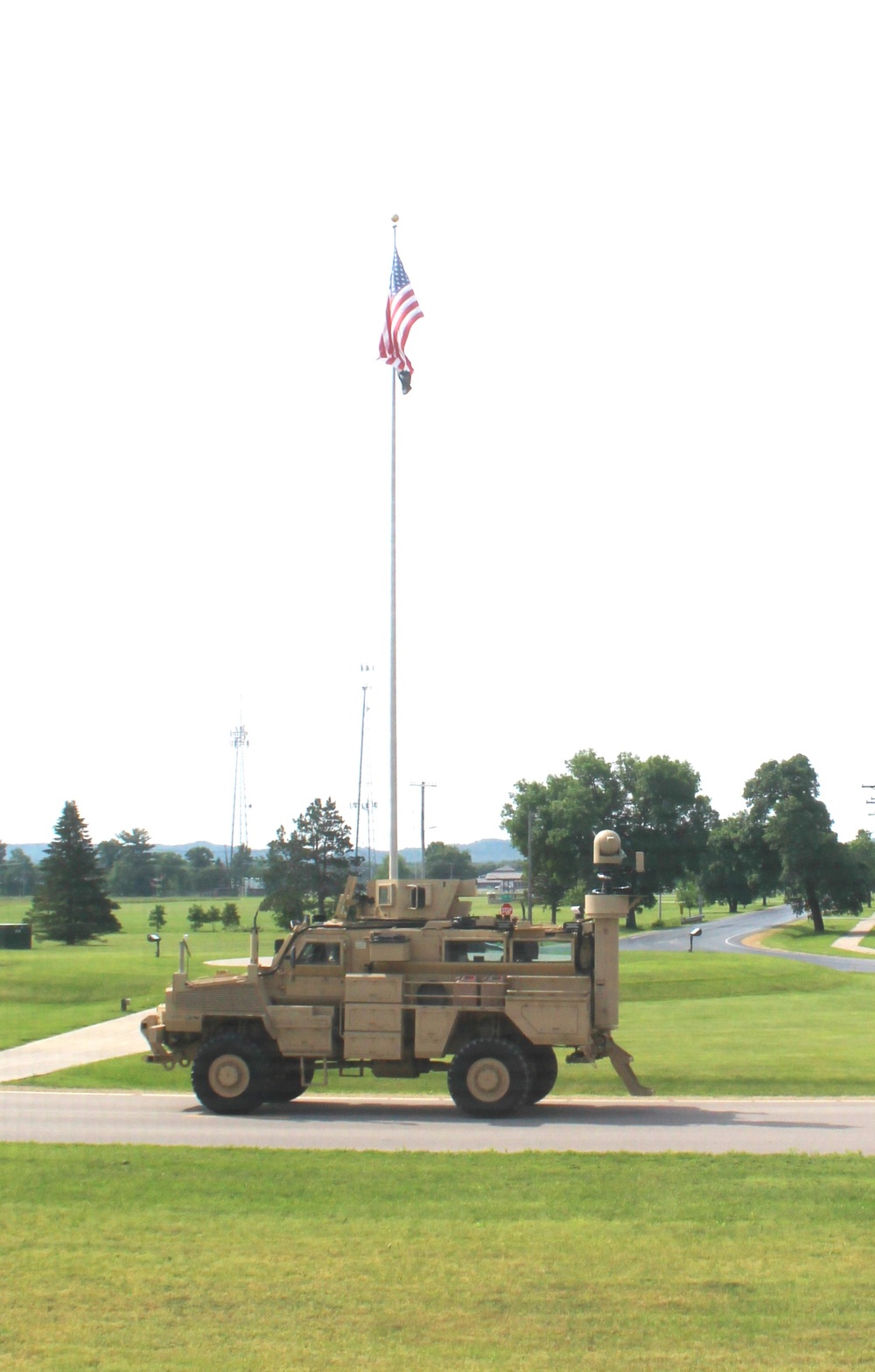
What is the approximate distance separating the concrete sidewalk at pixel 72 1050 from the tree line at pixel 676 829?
5580 cm

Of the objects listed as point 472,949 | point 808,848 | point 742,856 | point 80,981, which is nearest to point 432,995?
point 472,949

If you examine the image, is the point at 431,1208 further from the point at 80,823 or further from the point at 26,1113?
the point at 80,823

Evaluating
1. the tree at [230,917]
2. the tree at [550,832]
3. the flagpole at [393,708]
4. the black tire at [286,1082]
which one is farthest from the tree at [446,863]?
the black tire at [286,1082]

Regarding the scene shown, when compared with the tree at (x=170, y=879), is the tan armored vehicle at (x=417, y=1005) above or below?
below

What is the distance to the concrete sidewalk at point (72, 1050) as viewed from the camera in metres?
24.3

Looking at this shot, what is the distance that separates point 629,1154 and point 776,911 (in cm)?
11478

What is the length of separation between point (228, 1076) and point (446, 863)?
155806mm

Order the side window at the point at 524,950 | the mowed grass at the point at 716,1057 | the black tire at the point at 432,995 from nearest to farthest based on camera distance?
the black tire at the point at 432,995 < the side window at the point at 524,950 < the mowed grass at the point at 716,1057

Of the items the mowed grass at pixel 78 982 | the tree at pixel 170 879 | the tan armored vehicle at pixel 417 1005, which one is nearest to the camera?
the tan armored vehicle at pixel 417 1005

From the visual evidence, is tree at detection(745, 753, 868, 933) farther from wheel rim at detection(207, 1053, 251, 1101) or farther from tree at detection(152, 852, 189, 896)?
tree at detection(152, 852, 189, 896)

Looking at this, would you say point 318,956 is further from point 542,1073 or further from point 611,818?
point 611,818

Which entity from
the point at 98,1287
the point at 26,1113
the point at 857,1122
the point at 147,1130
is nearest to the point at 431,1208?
the point at 98,1287

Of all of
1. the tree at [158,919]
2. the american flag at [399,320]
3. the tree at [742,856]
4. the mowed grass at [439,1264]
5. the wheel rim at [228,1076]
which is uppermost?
the american flag at [399,320]

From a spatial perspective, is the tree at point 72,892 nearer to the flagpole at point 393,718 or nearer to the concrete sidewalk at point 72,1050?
the concrete sidewalk at point 72,1050
